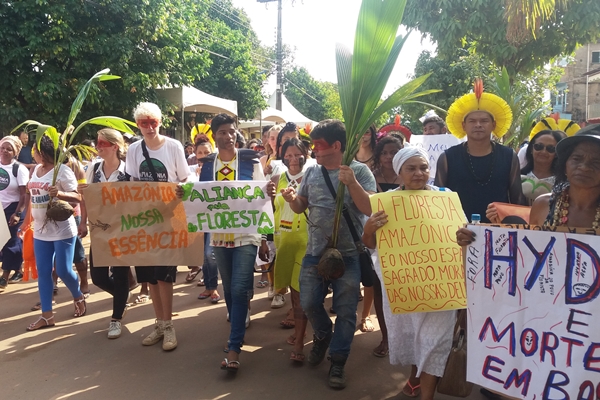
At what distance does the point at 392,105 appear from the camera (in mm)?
3182

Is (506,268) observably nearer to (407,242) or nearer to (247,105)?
(407,242)

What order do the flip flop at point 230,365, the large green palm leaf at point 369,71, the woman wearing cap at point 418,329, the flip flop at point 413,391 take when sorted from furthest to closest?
the flip flop at point 230,365, the flip flop at point 413,391, the woman wearing cap at point 418,329, the large green palm leaf at point 369,71

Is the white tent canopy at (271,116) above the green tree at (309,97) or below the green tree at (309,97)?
below

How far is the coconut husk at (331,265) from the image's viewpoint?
3273 mm

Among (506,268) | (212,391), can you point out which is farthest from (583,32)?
(212,391)

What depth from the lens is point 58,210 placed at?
4402 mm

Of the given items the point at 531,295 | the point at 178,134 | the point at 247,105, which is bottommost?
the point at 531,295

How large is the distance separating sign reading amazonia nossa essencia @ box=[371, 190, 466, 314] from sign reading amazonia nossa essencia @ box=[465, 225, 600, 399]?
26 cm

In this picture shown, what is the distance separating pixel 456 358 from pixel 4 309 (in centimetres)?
507

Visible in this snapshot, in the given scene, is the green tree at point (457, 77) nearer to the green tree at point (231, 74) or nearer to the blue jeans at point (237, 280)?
the green tree at point (231, 74)

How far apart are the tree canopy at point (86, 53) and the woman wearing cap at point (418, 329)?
978cm

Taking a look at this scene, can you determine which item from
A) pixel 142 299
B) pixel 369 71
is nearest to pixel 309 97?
pixel 142 299

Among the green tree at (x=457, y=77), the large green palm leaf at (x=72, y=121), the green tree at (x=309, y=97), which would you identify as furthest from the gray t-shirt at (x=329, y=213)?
the green tree at (x=309, y=97)

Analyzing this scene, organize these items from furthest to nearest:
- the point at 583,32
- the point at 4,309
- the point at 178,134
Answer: the point at 178,134 < the point at 583,32 < the point at 4,309
